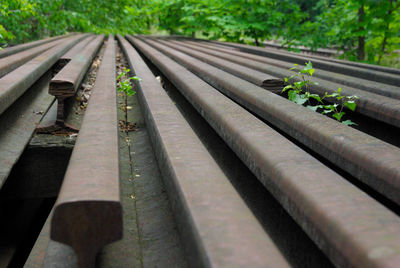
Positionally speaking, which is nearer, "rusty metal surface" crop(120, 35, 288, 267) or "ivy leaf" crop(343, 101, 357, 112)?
"rusty metal surface" crop(120, 35, 288, 267)

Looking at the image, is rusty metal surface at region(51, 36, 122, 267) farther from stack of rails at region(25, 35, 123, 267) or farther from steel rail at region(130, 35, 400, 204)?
steel rail at region(130, 35, 400, 204)

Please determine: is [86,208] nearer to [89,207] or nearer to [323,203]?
[89,207]

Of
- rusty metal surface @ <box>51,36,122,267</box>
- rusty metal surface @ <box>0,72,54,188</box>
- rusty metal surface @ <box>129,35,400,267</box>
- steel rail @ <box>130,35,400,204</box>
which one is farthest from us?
rusty metal surface @ <box>0,72,54,188</box>

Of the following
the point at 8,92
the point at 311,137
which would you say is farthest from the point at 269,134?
the point at 8,92

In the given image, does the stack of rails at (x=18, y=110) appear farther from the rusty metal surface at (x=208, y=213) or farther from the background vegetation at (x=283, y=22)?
the background vegetation at (x=283, y=22)

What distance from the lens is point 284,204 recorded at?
1007mm

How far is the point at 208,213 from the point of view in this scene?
0.89 m

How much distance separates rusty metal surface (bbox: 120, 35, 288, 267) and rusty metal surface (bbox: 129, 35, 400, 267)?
0.38ft

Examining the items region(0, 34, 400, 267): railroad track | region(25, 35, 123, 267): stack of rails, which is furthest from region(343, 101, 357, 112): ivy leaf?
region(25, 35, 123, 267): stack of rails

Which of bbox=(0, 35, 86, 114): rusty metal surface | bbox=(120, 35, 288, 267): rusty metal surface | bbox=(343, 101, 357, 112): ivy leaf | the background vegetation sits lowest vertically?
bbox=(120, 35, 288, 267): rusty metal surface

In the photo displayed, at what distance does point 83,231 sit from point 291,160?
61cm

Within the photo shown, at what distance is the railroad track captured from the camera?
0.81 m

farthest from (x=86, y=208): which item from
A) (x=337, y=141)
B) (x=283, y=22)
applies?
(x=283, y=22)

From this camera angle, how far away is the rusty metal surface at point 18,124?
1.70 meters
